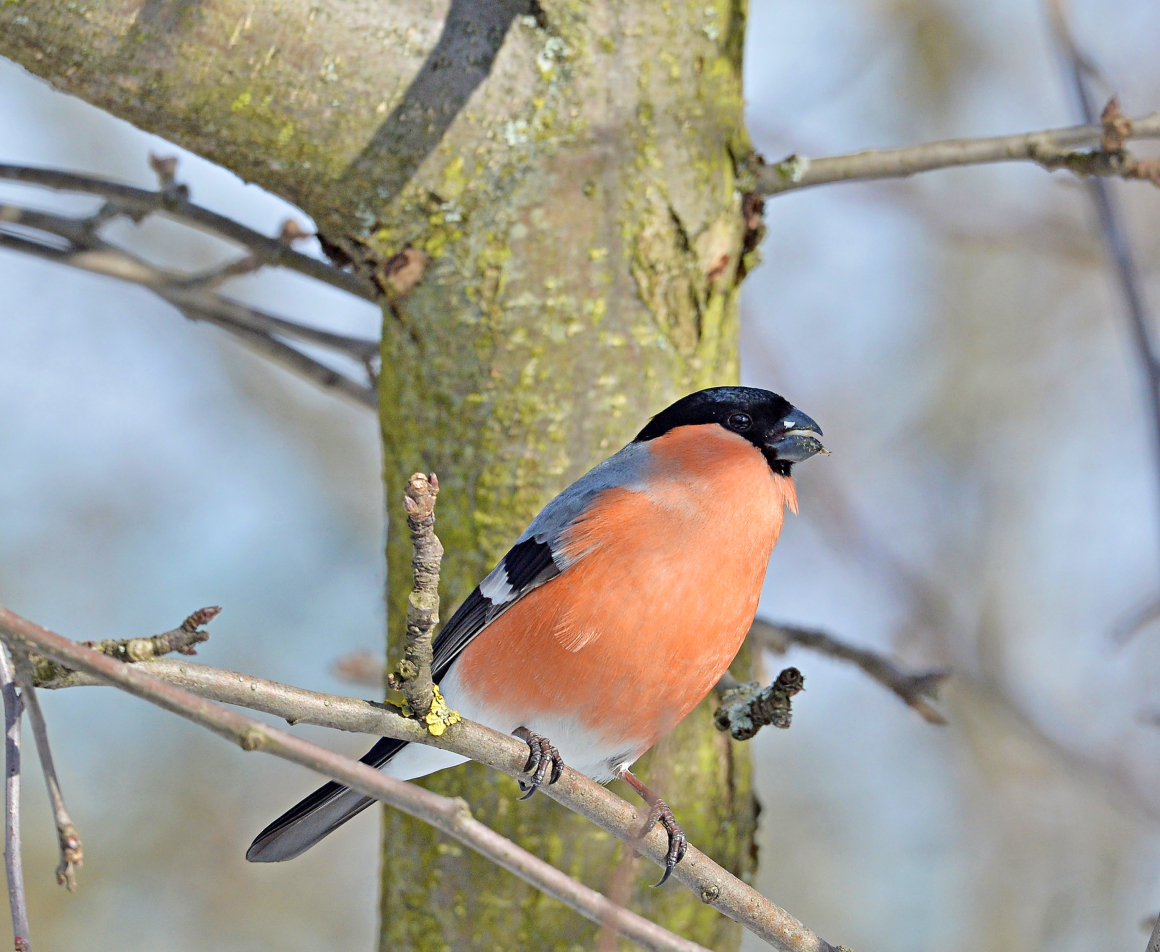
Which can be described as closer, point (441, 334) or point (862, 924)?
point (441, 334)

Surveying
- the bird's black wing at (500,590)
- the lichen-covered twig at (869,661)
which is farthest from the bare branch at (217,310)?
the lichen-covered twig at (869,661)

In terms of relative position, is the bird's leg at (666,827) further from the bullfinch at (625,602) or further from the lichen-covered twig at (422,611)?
the lichen-covered twig at (422,611)

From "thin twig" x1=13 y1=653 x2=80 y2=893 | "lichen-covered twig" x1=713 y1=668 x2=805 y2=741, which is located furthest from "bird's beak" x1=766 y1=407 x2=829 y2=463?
"thin twig" x1=13 y1=653 x2=80 y2=893

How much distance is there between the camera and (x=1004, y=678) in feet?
16.0

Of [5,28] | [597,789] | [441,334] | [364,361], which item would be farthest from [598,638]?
[5,28]

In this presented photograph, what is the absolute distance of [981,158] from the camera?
8.37 feet

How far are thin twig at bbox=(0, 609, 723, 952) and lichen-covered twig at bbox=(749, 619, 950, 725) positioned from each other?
1.47 metres

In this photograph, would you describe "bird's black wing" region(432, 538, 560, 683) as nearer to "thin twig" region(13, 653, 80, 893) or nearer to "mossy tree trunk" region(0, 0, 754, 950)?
"mossy tree trunk" region(0, 0, 754, 950)

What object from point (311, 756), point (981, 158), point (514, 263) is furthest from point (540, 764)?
point (981, 158)

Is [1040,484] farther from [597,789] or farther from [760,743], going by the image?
[597,789]

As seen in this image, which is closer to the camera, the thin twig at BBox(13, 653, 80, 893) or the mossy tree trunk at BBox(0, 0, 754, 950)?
the thin twig at BBox(13, 653, 80, 893)

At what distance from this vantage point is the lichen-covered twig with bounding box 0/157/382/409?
304 cm

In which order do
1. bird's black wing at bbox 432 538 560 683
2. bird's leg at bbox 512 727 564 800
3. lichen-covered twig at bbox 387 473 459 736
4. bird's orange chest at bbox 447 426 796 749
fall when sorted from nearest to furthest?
lichen-covered twig at bbox 387 473 459 736, bird's leg at bbox 512 727 564 800, bird's orange chest at bbox 447 426 796 749, bird's black wing at bbox 432 538 560 683

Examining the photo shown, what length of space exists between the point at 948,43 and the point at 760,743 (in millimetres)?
4953
